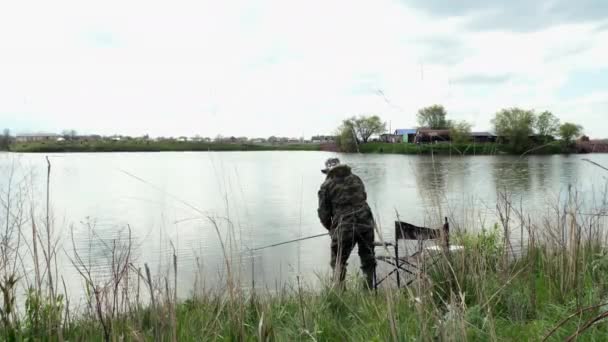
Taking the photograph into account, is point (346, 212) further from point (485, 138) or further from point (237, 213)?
point (237, 213)

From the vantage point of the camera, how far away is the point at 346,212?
590 cm

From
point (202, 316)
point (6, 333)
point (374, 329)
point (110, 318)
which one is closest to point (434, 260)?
point (374, 329)

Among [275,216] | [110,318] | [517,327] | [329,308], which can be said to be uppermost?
[110,318]

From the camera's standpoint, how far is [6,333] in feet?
9.11

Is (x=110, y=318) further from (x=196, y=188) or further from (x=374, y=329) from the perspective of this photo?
(x=196, y=188)

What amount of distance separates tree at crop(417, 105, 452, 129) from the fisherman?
1.28m

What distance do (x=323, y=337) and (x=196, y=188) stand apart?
24835 millimetres

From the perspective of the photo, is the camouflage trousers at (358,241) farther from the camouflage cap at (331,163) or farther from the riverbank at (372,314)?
the riverbank at (372,314)

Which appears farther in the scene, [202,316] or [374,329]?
[202,316]

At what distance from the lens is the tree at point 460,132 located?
5.21 metres

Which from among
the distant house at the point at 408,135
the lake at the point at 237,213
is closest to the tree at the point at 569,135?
the lake at the point at 237,213

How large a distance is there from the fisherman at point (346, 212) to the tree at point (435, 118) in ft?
4.19

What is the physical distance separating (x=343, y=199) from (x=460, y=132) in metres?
1.74

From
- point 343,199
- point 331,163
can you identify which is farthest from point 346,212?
point 331,163
